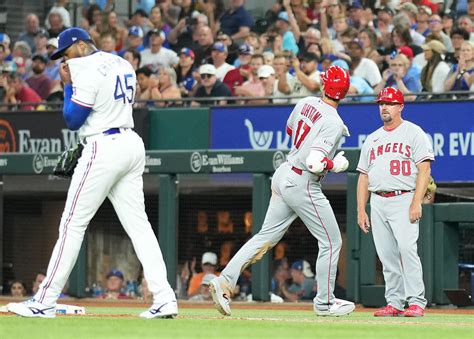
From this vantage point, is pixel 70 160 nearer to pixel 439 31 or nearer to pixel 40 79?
pixel 439 31

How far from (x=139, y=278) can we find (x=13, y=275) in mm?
1841

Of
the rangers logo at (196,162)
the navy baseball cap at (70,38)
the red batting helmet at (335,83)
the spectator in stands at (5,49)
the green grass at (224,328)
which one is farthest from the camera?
the spectator in stands at (5,49)

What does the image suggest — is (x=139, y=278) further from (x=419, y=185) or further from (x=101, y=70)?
(x=101, y=70)

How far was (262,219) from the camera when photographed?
14.8 meters

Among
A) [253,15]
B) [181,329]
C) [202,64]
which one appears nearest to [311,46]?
[202,64]

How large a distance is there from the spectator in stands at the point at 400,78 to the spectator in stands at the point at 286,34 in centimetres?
225

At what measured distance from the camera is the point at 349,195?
47.1ft

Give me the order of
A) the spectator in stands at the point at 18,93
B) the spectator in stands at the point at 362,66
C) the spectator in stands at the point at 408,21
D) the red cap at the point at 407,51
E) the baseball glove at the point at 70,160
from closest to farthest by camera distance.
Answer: the baseball glove at the point at 70,160, the red cap at the point at 407,51, the spectator in stands at the point at 362,66, the spectator in stands at the point at 408,21, the spectator in stands at the point at 18,93

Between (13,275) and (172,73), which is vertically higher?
(172,73)

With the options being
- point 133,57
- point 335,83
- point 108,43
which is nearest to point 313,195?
point 335,83

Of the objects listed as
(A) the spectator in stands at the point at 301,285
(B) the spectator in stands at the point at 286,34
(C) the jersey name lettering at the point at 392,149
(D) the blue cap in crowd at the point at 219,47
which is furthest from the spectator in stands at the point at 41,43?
(C) the jersey name lettering at the point at 392,149

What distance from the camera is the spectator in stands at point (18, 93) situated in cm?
1970

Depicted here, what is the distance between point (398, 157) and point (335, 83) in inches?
38.9

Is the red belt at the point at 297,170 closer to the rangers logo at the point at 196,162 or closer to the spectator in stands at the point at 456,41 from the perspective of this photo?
the rangers logo at the point at 196,162
